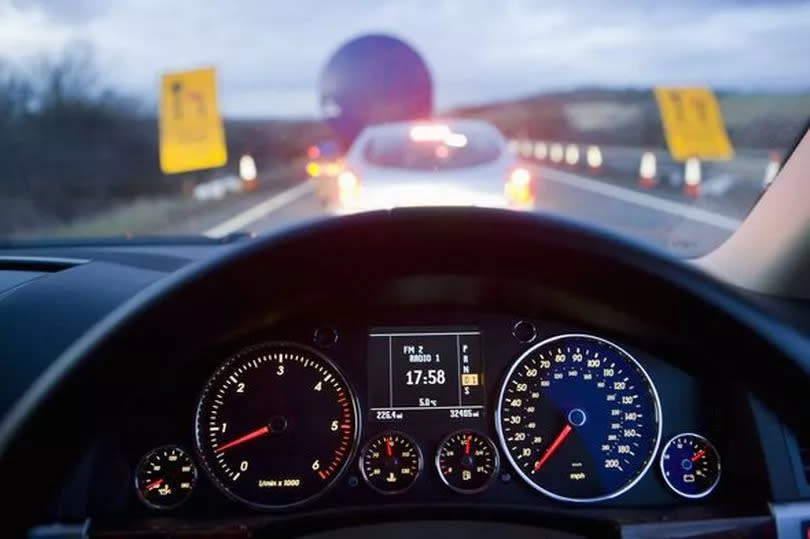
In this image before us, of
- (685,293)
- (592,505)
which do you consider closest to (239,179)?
(592,505)

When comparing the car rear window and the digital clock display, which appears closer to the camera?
the digital clock display

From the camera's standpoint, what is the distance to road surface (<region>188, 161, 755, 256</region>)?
201 inches

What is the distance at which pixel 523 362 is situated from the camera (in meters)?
3.86

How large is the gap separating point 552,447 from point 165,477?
47.5 inches

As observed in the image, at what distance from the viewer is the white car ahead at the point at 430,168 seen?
8102 millimetres

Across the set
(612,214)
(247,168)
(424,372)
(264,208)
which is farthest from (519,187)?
(424,372)

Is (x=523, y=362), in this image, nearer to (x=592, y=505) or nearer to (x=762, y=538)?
(x=592, y=505)

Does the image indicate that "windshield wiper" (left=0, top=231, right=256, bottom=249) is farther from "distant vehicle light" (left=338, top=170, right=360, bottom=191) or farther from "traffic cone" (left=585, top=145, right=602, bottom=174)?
"traffic cone" (left=585, top=145, right=602, bottom=174)

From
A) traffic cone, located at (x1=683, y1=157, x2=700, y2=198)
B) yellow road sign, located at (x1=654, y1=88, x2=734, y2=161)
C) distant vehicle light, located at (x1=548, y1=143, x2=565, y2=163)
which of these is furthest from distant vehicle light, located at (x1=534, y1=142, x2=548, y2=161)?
yellow road sign, located at (x1=654, y1=88, x2=734, y2=161)

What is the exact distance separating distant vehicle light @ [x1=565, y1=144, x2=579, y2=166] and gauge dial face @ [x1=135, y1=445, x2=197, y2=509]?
1607cm

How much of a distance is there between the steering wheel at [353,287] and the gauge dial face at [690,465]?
53 cm

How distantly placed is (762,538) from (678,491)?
0.40 metres

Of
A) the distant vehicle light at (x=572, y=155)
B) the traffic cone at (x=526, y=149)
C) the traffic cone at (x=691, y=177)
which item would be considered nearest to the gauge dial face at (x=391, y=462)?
the traffic cone at (x=691, y=177)

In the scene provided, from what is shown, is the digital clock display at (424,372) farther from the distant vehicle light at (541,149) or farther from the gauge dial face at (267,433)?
the distant vehicle light at (541,149)
